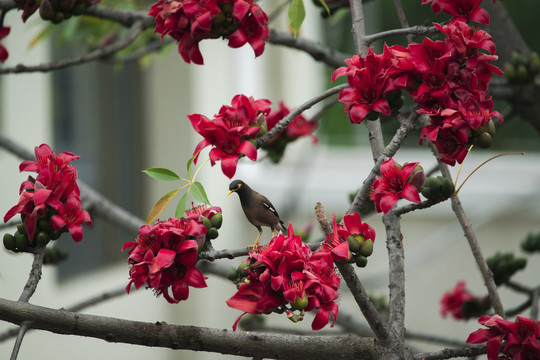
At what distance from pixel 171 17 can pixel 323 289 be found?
39 cm

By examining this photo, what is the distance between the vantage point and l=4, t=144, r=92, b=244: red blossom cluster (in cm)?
77

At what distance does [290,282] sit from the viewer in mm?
669

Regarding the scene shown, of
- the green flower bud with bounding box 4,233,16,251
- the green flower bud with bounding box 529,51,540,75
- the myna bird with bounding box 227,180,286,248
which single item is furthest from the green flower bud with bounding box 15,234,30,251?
the green flower bud with bounding box 529,51,540,75

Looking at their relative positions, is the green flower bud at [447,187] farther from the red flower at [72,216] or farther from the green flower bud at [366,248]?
the red flower at [72,216]

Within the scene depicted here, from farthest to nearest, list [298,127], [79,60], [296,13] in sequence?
1. [298,127]
2. [79,60]
3. [296,13]

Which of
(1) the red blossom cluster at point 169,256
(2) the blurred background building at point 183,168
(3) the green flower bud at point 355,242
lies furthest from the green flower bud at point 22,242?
(2) the blurred background building at point 183,168

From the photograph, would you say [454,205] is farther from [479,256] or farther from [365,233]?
[365,233]

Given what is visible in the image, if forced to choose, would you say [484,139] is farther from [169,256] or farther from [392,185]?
[169,256]

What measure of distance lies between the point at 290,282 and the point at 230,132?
0.19m

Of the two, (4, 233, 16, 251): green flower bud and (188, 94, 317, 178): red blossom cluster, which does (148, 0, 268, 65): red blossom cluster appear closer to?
(188, 94, 317, 178): red blossom cluster

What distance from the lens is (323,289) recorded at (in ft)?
2.20

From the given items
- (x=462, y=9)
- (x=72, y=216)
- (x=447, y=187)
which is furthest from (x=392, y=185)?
(x=72, y=216)

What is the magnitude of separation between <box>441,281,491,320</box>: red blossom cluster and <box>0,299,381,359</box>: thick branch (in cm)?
88

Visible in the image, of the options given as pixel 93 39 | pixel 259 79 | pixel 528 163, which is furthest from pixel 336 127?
pixel 93 39
